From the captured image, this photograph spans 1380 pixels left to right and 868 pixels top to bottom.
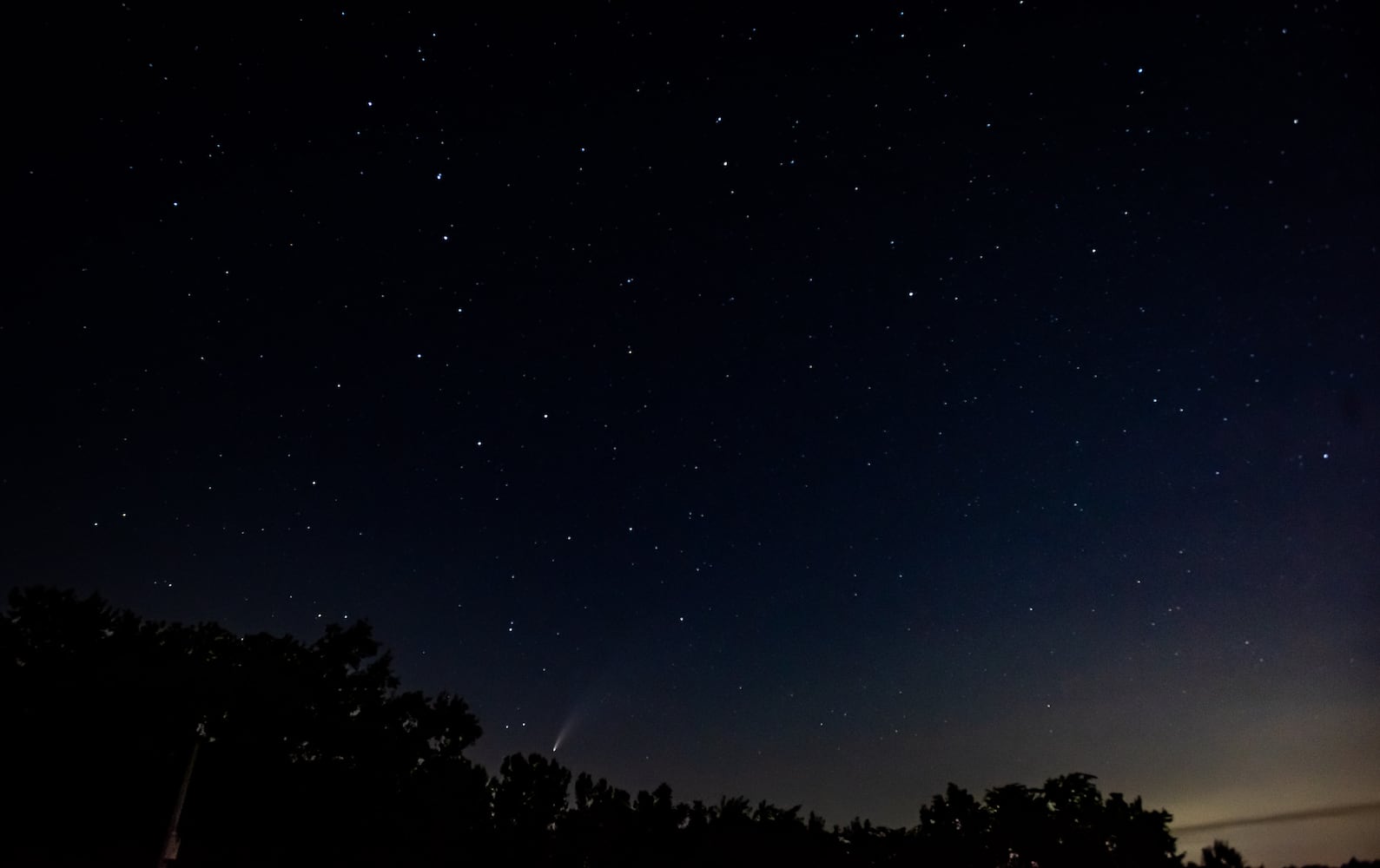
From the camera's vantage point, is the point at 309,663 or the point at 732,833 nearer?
the point at 309,663

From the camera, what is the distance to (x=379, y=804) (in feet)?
78.1

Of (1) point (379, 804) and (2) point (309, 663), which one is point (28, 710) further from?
(1) point (379, 804)

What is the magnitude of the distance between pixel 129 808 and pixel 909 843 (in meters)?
31.0

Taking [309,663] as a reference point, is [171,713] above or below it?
below

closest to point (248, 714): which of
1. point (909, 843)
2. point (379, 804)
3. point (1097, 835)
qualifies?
point (379, 804)

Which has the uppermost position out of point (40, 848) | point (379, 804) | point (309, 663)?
point (309, 663)

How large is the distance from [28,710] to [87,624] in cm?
251

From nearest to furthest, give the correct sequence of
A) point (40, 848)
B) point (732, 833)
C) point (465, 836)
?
point (40, 848) → point (465, 836) → point (732, 833)

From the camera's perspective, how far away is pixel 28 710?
20.3 meters

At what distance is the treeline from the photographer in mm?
19906

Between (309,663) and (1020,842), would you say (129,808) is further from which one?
(1020,842)

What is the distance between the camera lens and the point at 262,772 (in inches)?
876

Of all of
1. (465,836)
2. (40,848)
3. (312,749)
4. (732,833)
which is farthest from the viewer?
(732,833)

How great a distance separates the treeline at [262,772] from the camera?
19906 mm
